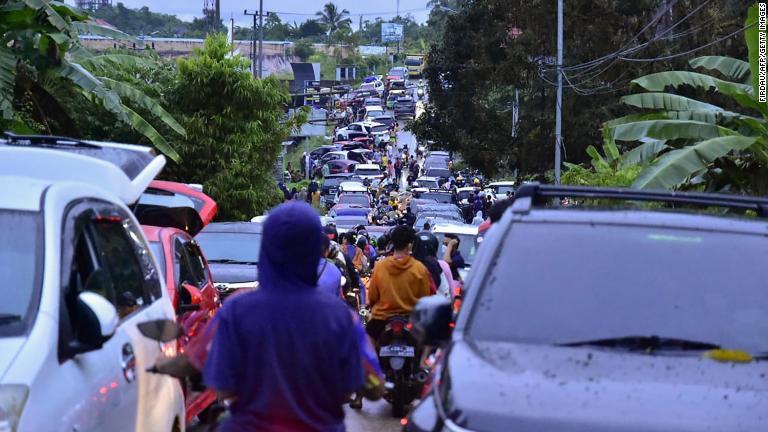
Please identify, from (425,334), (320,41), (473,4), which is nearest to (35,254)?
(425,334)

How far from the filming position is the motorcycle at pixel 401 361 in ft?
38.9

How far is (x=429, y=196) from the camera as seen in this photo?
49.9m

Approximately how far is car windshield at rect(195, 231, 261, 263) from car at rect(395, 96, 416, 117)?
92038 millimetres

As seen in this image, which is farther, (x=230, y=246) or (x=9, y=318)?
(x=230, y=246)

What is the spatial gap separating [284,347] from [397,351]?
7.42m

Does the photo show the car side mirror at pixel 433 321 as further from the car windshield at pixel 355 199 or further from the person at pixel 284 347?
the car windshield at pixel 355 199

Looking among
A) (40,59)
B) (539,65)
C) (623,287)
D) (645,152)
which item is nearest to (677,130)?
(645,152)

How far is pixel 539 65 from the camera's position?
1645 inches

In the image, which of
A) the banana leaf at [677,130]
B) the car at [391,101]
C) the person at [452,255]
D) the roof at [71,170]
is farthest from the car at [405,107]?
the roof at [71,170]

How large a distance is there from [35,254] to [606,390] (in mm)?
2645

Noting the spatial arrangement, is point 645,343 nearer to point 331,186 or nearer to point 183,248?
point 183,248

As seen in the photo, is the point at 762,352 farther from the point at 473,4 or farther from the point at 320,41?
the point at 320,41

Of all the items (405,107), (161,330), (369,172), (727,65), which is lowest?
(369,172)

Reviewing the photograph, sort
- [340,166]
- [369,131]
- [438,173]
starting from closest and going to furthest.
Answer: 1. [438,173]
2. [340,166]
3. [369,131]
